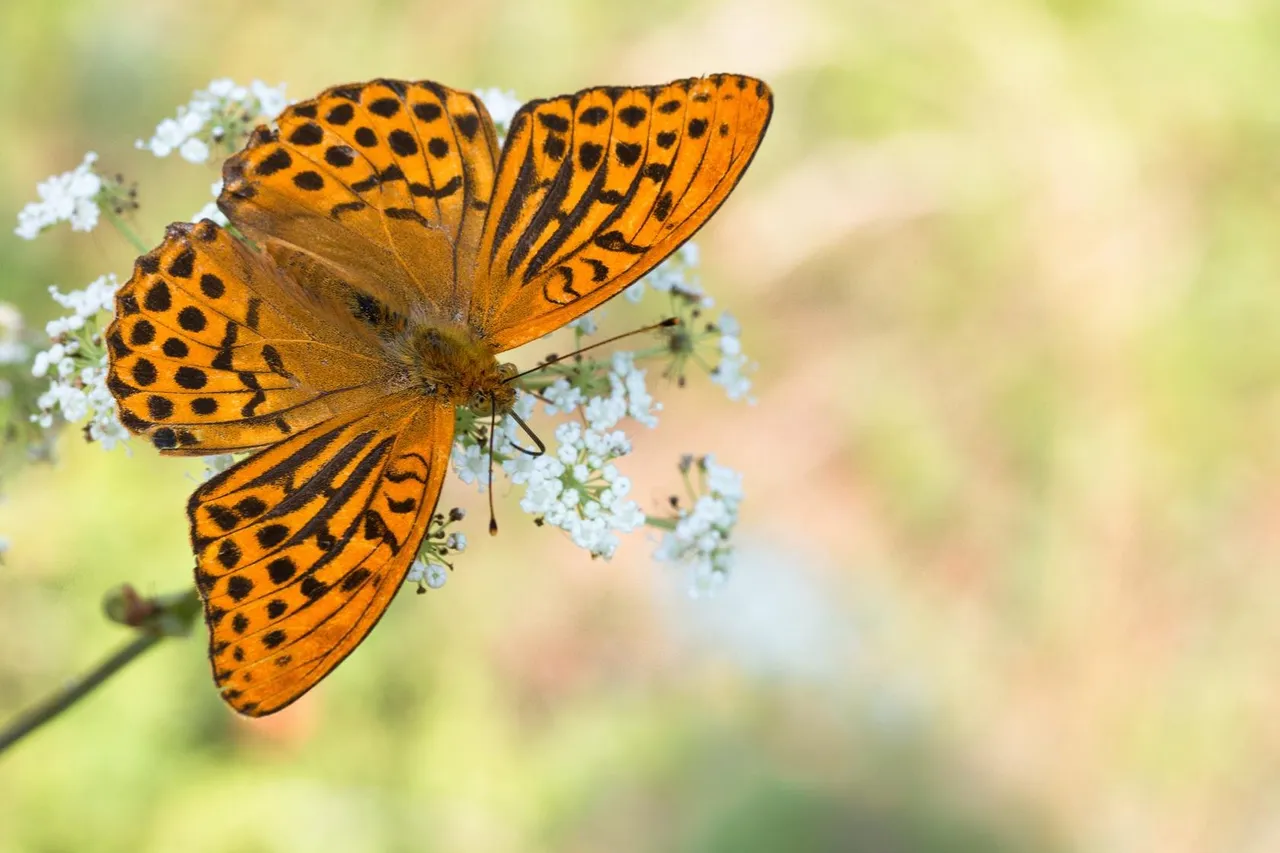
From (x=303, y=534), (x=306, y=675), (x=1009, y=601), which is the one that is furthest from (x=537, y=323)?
(x=1009, y=601)

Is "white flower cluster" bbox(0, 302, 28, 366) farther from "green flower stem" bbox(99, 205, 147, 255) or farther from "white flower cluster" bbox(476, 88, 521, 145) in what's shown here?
"white flower cluster" bbox(476, 88, 521, 145)

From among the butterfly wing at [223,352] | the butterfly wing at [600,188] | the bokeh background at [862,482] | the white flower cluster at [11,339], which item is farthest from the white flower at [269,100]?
the bokeh background at [862,482]

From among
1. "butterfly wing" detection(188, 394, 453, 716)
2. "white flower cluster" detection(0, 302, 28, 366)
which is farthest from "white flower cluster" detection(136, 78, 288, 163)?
"butterfly wing" detection(188, 394, 453, 716)

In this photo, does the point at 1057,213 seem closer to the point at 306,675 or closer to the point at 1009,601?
the point at 1009,601

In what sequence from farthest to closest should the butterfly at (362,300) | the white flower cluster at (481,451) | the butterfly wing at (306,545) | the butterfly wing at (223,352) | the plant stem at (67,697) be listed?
the white flower cluster at (481,451) → the butterfly wing at (223,352) → the plant stem at (67,697) → the butterfly at (362,300) → the butterfly wing at (306,545)

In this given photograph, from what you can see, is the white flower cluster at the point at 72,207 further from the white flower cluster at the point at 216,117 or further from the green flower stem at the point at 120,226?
the white flower cluster at the point at 216,117

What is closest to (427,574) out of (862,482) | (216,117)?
(216,117)
